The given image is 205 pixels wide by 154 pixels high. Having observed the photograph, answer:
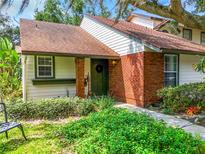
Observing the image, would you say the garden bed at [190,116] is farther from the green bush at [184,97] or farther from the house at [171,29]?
the house at [171,29]

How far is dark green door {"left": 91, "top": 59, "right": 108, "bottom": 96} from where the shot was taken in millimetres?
12477

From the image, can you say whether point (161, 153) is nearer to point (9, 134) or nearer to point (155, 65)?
point (9, 134)

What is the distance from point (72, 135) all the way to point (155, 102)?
19.6ft

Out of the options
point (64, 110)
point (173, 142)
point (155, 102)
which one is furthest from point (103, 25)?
point (173, 142)

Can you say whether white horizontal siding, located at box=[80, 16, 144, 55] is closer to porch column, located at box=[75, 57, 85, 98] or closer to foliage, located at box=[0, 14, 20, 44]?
porch column, located at box=[75, 57, 85, 98]

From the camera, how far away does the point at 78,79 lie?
35.8ft

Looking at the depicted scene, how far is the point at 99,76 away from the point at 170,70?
13.4 feet

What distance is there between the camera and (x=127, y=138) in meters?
4.36

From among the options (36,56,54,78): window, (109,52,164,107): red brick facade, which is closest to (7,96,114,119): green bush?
(109,52,164,107): red brick facade

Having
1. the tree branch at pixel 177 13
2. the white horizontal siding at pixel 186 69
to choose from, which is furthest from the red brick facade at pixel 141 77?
the tree branch at pixel 177 13

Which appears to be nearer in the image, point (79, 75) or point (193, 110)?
point (193, 110)

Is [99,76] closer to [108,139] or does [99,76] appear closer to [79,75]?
[79,75]

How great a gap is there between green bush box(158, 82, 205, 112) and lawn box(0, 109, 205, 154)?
363 centimetres

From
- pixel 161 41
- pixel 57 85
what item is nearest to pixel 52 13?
pixel 57 85
